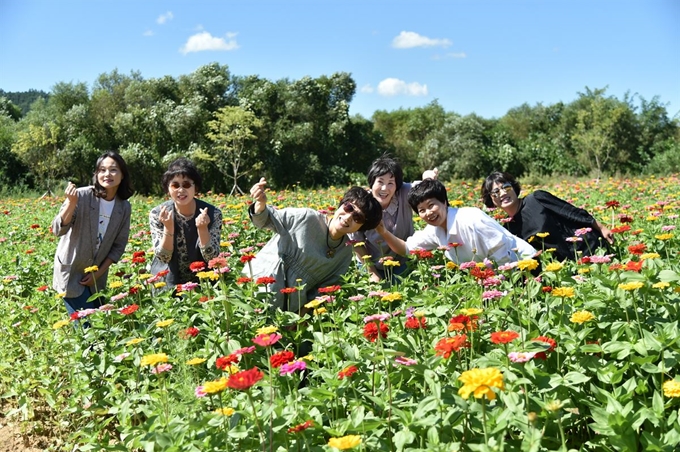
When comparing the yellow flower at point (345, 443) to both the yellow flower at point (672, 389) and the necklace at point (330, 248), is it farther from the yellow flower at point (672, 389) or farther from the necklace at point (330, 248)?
the necklace at point (330, 248)

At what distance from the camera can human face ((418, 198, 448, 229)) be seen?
12.5 feet

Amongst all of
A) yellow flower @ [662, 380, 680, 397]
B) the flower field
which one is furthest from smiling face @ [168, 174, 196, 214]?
yellow flower @ [662, 380, 680, 397]

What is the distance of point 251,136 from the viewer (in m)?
26.2

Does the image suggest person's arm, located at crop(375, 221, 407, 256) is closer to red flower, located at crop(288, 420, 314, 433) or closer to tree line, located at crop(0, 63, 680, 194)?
red flower, located at crop(288, 420, 314, 433)

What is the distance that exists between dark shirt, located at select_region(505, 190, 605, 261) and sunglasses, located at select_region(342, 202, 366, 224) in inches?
51.1

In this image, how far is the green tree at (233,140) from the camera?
1013 inches

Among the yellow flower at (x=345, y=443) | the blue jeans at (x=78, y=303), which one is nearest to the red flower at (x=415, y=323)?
the yellow flower at (x=345, y=443)

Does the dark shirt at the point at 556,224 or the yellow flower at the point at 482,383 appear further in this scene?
the dark shirt at the point at 556,224

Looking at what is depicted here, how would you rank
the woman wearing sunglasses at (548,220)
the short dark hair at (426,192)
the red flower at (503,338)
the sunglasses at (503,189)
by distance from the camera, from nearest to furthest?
the red flower at (503,338)
the short dark hair at (426,192)
the woman wearing sunglasses at (548,220)
the sunglasses at (503,189)

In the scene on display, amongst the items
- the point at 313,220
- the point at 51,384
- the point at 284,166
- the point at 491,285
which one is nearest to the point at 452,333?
the point at 491,285

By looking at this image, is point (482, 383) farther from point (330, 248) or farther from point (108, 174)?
point (108, 174)

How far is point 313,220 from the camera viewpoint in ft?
12.0

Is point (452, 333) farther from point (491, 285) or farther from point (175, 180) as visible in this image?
point (175, 180)

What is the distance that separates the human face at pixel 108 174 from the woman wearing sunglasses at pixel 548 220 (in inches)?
99.4
